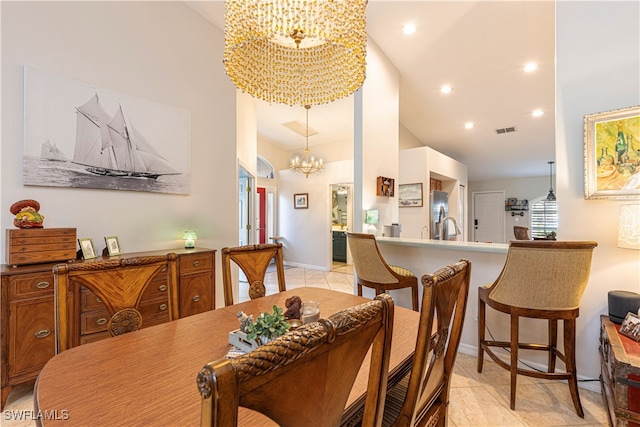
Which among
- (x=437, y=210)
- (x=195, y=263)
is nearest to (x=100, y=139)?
(x=195, y=263)

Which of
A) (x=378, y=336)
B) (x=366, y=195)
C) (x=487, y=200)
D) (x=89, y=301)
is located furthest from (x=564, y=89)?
(x=487, y=200)

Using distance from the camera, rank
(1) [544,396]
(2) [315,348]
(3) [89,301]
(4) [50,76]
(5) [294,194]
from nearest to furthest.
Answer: (2) [315,348] < (1) [544,396] < (3) [89,301] < (4) [50,76] < (5) [294,194]

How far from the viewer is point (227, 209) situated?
3.54m

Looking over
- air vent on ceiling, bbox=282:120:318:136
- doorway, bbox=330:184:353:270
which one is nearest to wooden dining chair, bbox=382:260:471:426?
air vent on ceiling, bbox=282:120:318:136

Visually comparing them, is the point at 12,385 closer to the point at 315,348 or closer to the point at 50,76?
the point at 50,76

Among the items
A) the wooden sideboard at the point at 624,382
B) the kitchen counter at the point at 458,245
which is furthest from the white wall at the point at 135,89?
the wooden sideboard at the point at 624,382

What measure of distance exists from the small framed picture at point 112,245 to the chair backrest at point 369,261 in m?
2.12

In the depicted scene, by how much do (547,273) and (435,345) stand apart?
127 cm

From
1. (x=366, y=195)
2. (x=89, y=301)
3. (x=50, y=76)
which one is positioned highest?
(x=50, y=76)

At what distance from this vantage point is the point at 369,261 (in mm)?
2570

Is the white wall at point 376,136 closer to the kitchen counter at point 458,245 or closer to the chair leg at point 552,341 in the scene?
the kitchen counter at point 458,245

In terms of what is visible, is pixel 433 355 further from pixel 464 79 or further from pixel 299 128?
pixel 299 128

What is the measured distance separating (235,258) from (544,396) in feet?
7.56

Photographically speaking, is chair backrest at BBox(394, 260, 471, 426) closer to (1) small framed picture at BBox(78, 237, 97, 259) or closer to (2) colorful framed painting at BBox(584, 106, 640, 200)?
(2) colorful framed painting at BBox(584, 106, 640, 200)
